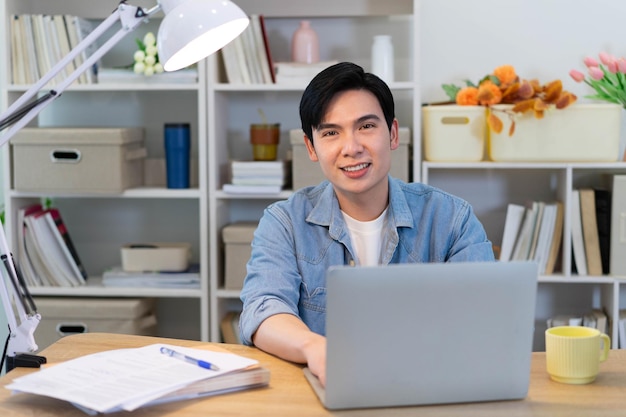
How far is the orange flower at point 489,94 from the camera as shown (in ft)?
10.3

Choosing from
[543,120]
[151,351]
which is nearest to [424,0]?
[543,120]

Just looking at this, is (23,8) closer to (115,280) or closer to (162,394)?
(115,280)

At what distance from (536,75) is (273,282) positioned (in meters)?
1.91

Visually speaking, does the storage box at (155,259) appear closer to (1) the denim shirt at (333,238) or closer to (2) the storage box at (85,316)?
(2) the storage box at (85,316)

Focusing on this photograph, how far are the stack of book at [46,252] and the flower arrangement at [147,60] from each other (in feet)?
2.08

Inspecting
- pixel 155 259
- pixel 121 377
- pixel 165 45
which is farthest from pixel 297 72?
pixel 121 377

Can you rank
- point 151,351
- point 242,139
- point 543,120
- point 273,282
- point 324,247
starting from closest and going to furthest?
1. point 151,351
2. point 273,282
3. point 324,247
4. point 543,120
5. point 242,139

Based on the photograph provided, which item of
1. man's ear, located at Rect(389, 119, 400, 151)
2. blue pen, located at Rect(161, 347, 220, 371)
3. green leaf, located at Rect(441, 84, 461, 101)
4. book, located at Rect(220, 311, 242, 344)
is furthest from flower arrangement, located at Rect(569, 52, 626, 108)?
blue pen, located at Rect(161, 347, 220, 371)

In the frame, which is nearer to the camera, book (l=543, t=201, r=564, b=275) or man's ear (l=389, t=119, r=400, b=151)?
man's ear (l=389, t=119, r=400, b=151)

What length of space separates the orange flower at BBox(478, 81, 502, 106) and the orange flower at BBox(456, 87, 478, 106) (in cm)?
3

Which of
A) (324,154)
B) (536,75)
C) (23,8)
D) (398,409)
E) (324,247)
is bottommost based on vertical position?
(398,409)

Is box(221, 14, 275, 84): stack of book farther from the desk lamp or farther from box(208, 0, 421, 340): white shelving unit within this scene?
the desk lamp

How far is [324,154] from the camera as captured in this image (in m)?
2.03

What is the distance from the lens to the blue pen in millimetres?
1487
